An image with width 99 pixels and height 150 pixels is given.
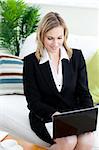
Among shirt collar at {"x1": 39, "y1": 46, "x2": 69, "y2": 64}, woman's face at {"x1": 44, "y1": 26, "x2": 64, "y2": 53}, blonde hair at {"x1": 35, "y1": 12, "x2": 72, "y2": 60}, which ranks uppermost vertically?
blonde hair at {"x1": 35, "y1": 12, "x2": 72, "y2": 60}

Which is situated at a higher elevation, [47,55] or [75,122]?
[47,55]

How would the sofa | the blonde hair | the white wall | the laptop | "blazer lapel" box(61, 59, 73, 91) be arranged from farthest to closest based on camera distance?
the white wall → the sofa → "blazer lapel" box(61, 59, 73, 91) → the blonde hair → the laptop

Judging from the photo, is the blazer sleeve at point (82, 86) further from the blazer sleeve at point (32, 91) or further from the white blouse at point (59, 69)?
the blazer sleeve at point (32, 91)

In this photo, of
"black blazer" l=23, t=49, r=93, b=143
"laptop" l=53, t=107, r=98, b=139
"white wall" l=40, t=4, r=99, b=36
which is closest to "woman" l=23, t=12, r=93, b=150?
"black blazer" l=23, t=49, r=93, b=143

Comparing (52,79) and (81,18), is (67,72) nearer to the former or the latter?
(52,79)

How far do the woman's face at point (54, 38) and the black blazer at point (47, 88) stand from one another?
0.10 meters

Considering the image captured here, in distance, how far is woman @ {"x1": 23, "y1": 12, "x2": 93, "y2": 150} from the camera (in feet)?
5.76

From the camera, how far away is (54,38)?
172 cm

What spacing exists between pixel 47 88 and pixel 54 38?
270 mm

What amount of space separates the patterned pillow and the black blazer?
1.21 ft

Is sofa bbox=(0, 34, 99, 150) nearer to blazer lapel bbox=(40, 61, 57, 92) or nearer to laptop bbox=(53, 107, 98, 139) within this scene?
blazer lapel bbox=(40, 61, 57, 92)

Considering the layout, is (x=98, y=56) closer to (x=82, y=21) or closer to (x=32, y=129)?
(x=82, y=21)

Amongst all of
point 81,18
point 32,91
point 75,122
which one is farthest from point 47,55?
point 81,18

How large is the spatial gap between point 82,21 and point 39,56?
51cm
